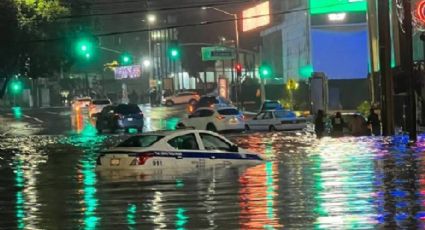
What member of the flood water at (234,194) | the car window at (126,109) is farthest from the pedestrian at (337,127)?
→ the car window at (126,109)

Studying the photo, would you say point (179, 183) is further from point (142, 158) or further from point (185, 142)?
point (185, 142)

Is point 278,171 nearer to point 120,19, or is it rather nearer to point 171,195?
point 171,195

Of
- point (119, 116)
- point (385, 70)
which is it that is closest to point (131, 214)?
point (385, 70)

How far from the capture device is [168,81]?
105500 millimetres

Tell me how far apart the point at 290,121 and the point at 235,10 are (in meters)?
73.2

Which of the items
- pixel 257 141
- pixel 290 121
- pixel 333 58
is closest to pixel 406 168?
pixel 257 141

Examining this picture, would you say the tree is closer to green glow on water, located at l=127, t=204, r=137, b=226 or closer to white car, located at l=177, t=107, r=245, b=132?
white car, located at l=177, t=107, r=245, b=132

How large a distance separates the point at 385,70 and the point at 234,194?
2098 cm

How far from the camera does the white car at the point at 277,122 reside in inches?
1651

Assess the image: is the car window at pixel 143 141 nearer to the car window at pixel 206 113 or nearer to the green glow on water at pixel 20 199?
the green glow on water at pixel 20 199

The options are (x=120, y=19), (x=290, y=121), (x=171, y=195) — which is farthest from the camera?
(x=120, y=19)

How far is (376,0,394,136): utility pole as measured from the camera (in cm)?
3397

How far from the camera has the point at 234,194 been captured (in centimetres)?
1490

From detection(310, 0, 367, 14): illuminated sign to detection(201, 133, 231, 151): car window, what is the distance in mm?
47977
